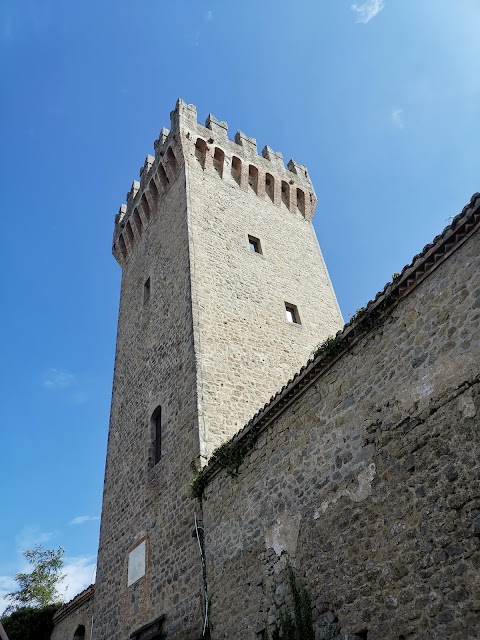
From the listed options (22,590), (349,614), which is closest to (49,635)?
(22,590)

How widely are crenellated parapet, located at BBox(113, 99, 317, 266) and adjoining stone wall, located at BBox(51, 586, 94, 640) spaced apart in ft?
35.5

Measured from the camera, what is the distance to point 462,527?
504cm

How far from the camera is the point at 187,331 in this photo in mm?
12195

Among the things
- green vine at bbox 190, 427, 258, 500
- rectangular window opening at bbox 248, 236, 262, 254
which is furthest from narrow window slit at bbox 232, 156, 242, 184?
green vine at bbox 190, 427, 258, 500

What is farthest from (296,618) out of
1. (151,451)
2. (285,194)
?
(285,194)

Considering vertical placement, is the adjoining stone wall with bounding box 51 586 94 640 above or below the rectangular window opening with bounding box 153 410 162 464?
below

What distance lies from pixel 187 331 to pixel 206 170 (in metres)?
6.80

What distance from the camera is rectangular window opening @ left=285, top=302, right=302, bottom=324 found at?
566 inches

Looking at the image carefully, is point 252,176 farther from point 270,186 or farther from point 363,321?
point 363,321

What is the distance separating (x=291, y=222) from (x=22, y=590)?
64.9 feet

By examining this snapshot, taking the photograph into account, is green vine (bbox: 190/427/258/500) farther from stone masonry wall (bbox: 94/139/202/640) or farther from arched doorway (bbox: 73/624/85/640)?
arched doorway (bbox: 73/624/85/640)

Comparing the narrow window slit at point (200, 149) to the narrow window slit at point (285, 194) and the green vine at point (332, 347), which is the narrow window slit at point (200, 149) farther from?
the green vine at point (332, 347)

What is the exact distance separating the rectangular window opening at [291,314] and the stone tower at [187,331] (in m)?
0.04

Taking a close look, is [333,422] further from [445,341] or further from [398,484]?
[445,341]
